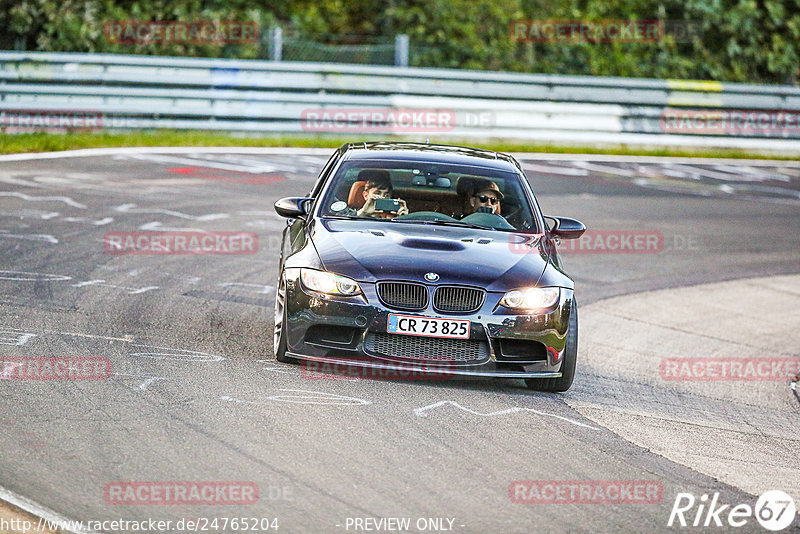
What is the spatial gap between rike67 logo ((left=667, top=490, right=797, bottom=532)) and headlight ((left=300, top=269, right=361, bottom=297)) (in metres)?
2.66

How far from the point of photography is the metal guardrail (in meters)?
22.0

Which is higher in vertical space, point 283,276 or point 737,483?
point 283,276

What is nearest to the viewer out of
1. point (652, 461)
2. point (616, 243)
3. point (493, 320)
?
point (652, 461)

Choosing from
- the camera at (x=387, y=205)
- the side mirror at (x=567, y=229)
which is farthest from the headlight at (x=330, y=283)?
the side mirror at (x=567, y=229)

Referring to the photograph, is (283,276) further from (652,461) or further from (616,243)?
(616,243)

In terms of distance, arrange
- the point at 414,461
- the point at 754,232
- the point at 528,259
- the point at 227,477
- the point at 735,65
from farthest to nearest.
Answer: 1. the point at 735,65
2. the point at 754,232
3. the point at 528,259
4. the point at 414,461
5. the point at 227,477

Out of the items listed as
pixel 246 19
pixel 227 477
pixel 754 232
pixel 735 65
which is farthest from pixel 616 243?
pixel 735 65

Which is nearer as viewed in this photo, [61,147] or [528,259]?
[528,259]

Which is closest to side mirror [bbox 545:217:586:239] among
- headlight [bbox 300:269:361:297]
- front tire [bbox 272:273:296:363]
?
headlight [bbox 300:269:361:297]

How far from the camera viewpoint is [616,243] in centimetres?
1562

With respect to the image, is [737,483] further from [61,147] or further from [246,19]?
[246,19]

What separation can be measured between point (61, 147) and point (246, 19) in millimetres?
8579

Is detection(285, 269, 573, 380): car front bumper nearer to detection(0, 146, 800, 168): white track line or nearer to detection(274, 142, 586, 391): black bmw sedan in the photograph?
detection(274, 142, 586, 391): black bmw sedan

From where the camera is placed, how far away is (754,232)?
1725cm
